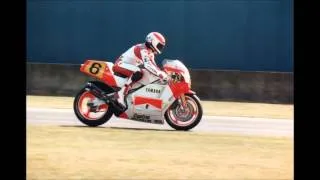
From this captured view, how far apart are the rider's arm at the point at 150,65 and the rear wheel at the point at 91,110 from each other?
3.76 ft

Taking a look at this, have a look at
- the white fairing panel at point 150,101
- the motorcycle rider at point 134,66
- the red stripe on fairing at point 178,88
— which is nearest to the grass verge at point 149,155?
the white fairing panel at point 150,101

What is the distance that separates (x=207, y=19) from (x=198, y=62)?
1389mm

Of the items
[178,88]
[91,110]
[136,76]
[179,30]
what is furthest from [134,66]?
[179,30]

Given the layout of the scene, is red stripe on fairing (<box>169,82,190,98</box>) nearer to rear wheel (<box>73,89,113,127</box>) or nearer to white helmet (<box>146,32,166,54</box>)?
white helmet (<box>146,32,166,54</box>)

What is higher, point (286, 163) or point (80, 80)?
point (286, 163)

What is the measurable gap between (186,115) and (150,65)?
4.16ft

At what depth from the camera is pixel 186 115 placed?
1117cm

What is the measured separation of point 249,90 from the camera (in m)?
16.8

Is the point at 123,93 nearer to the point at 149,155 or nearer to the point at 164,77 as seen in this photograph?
the point at 164,77

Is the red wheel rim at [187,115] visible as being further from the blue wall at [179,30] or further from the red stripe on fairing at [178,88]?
the blue wall at [179,30]

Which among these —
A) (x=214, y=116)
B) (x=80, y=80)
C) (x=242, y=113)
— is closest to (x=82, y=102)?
(x=214, y=116)

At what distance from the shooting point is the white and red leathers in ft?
37.1

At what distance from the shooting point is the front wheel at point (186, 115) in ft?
35.9
